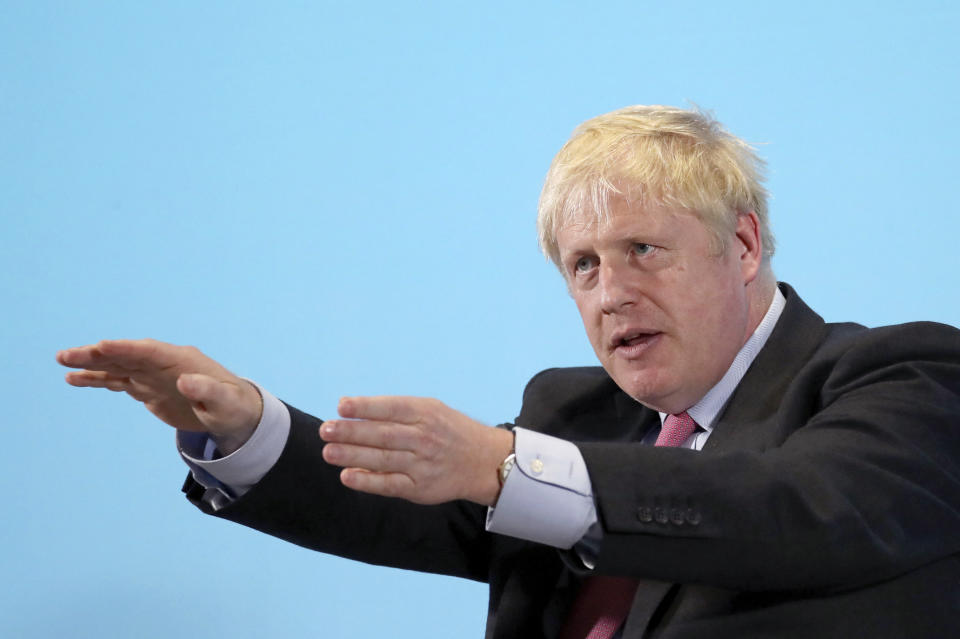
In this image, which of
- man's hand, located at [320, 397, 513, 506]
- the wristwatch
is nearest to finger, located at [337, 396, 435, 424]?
man's hand, located at [320, 397, 513, 506]

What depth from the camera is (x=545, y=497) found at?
3.45 feet

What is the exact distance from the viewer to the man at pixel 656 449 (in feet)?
3.49

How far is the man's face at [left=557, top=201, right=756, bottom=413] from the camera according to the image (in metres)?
1.47

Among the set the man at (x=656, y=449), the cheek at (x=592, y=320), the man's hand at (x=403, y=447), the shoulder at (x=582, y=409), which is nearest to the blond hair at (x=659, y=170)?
the man at (x=656, y=449)

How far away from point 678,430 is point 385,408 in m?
0.66

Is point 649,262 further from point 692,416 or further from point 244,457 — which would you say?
point 244,457

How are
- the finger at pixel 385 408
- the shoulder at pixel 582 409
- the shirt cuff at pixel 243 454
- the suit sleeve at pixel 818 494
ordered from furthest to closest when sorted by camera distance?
the shoulder at pixel 582 409 < the shirt cuff at pixel 243 454 < the suit sleeve at pixel 818 494 < the finger at pixel 385 408

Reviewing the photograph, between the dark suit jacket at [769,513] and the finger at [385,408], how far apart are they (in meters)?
0.20

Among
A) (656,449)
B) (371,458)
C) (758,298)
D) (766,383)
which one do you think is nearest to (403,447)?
(371,458)

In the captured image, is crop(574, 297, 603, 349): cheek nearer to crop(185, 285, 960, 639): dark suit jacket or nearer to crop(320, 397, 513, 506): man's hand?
crop(185, 285, 960, 639): dark suit jacket

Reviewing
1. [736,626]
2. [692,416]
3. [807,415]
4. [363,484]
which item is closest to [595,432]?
[692,416]

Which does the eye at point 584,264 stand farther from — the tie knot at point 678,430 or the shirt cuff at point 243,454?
the shirt cuff at point 243,454

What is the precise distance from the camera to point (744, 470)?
1108 mm

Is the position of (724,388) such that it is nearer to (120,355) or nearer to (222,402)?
(222,402)
